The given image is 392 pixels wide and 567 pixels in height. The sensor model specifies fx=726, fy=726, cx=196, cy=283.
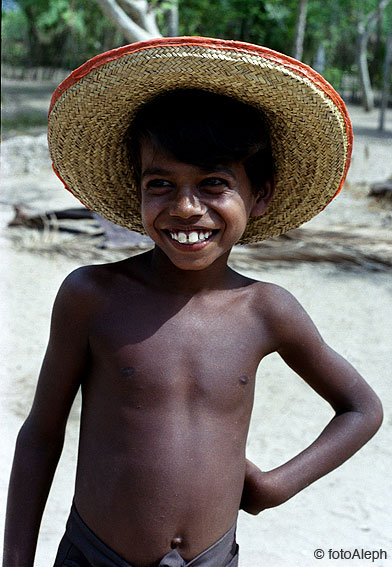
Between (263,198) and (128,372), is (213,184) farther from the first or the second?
(128,372)

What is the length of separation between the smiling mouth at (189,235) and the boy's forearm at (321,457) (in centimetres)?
46

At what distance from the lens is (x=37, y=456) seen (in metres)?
1.41

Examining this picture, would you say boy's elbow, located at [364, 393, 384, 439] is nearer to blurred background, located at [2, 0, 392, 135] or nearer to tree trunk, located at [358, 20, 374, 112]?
blurred background, located at [2, 0, 392, 135]

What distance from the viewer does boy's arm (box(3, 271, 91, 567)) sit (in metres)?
1.36

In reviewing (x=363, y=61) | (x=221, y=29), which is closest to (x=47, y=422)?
(x=221, y=29)

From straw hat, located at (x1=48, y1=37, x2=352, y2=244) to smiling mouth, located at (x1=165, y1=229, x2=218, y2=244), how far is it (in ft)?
0.86

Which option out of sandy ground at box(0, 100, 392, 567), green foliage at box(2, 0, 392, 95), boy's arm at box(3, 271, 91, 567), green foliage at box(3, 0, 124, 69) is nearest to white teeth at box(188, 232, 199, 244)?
boy's arm at box(3, 271, 91, 567)

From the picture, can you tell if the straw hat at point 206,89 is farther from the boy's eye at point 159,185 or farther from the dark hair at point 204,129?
the boy's eye at point 159,185

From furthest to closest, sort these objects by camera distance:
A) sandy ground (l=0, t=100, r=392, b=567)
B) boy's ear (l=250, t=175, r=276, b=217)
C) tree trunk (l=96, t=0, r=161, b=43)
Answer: tree trunk (l=96, t=0, r=161, b=43)
sandy ground (l=0, t=100, r=392, b=567)
boy's ear (l=250, t=175, r=276, b=217)

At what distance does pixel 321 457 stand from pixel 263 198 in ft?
1.74

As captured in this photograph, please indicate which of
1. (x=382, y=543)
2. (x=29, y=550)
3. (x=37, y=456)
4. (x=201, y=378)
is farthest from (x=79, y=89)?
(x=382, y=543)

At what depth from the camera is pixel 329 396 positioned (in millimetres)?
1465

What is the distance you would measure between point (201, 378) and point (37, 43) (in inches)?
809

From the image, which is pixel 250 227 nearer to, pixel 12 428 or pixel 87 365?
pixel 87 365
